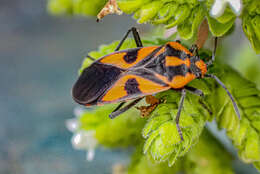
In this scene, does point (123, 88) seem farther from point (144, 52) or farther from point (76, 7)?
point (76, 7)

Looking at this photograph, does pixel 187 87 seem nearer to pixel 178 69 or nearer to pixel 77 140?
pixel 178 69

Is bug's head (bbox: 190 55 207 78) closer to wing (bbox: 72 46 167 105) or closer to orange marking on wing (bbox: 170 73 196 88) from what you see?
orange marking on wing (bbox: 170 73 196 88)

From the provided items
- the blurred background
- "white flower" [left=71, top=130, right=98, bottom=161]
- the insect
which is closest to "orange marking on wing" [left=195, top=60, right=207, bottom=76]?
the insect

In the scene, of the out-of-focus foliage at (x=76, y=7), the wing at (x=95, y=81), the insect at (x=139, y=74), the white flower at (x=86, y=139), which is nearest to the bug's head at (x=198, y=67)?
the insect at (x=139, y=74)

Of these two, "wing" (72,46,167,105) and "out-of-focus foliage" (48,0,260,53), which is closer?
"out-of-focus foliage" (48,0,260,53)

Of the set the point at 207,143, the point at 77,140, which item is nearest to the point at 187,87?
the point at 207,143

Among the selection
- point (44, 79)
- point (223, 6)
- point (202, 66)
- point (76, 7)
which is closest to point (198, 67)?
point (202, 66)

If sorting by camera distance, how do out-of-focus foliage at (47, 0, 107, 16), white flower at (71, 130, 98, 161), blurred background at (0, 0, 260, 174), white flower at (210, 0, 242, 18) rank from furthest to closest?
1. blurred background at (0, 0, 260, 174)
2. white flower at (71, 130, 98, 161)
3. out-of-focus foliage at (47, 0, 107, 16)
4. white flower at (210, 0, 242, 18)

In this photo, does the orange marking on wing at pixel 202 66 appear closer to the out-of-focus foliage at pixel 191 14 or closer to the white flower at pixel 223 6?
the out-of-focus foliage at pixel 191 14

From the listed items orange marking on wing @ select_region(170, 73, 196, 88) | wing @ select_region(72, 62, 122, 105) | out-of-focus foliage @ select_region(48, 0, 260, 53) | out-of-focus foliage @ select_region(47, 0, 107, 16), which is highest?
out-of-focus foliage @ select_region(47, 0, 107, 16)
